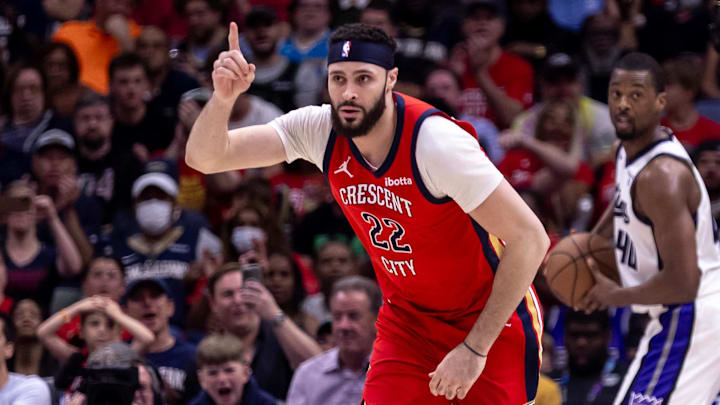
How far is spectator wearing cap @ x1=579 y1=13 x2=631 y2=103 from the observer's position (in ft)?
32.7

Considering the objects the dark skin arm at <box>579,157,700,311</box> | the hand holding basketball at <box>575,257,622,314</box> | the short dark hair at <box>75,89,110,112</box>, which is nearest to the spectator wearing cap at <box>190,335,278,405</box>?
the hand holding basketball at <box>575,257,622,314</box>

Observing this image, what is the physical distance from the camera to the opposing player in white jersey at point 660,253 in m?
5.12

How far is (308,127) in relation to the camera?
184 inches

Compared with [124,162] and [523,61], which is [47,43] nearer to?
[124,162]

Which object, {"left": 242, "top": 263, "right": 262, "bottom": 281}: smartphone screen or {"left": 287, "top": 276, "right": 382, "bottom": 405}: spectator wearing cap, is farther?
{"left": 242, "top": 263, "right": 262, "bottom": 281}: smartphone screen

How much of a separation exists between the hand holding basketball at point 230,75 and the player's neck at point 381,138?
506 millimetres

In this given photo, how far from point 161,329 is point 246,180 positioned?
5.65 ft

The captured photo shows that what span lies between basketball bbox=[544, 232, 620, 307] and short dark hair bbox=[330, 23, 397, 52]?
1870mm

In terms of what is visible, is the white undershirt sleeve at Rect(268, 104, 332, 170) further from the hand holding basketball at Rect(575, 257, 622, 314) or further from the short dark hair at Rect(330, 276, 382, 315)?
the short dark hair at Rect(330, 276, 382, 315)

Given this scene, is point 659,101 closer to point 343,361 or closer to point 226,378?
point 343,361

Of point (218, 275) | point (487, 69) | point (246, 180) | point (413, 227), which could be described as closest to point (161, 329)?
point (218, 275)

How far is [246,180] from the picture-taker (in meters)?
8.88

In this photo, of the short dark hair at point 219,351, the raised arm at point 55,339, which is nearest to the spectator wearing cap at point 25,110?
the raised arm at point 55,339

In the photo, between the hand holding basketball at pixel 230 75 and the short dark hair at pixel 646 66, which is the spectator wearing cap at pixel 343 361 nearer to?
the short dark hair at pixel 646 66
